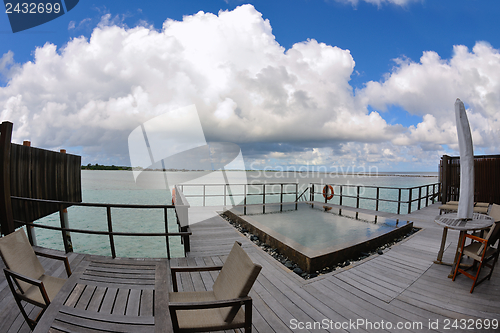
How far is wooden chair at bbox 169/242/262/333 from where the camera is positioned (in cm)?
159

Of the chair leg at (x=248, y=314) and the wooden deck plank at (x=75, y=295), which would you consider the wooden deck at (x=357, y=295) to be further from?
the chair leg at (x=248, y=314)

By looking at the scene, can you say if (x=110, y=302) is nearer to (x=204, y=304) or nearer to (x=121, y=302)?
(x=121, y=302)

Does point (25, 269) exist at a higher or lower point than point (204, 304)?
lower

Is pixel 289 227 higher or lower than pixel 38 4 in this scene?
lower

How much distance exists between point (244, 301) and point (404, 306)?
2032 millimetres

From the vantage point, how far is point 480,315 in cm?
230

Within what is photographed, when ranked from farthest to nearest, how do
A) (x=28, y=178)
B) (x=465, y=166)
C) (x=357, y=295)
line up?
1. (x=28, y=178)
2. (x=465, y=166)
3. (x=357, y=295)

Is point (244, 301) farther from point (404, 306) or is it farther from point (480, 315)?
point (480, 315)

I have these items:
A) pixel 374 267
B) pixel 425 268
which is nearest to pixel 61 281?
pixel 374 267

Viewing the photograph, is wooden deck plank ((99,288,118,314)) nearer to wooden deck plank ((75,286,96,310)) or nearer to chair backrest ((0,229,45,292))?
wooden deck plank ((75,286,96,310))

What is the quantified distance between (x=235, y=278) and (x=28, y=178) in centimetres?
687

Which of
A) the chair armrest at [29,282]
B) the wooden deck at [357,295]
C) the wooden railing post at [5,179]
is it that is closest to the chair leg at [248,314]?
the wooden deck at [357,295]

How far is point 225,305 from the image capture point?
1.61 metres

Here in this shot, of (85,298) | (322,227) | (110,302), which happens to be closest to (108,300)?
(110,302)
